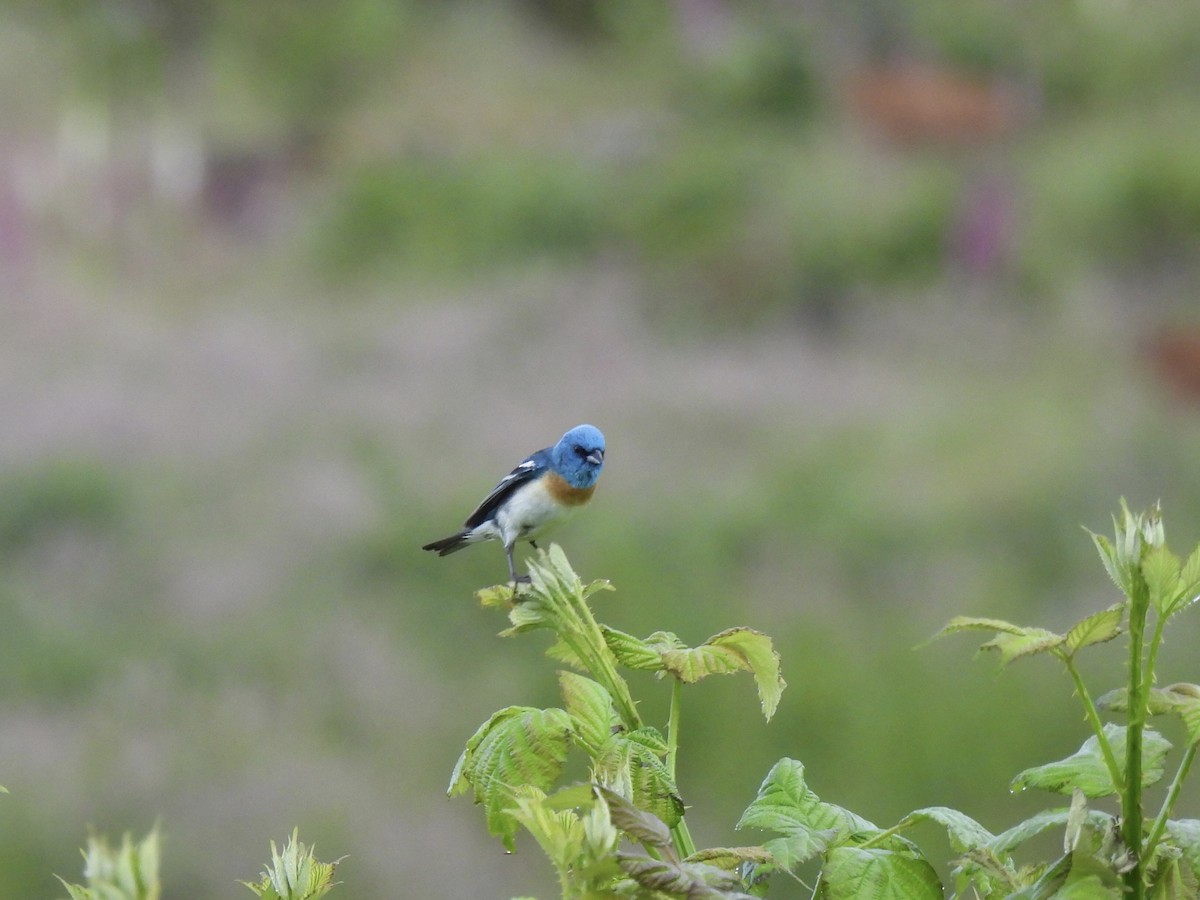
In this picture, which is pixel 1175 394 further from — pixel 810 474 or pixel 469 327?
pixel 469 327

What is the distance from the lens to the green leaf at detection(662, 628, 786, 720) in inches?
22.0

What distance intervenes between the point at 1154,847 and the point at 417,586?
10.3 feet

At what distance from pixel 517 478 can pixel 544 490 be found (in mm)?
55

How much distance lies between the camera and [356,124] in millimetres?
4168

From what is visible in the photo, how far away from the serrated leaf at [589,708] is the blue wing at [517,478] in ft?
2.21

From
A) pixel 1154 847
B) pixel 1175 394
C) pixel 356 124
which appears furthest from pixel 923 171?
pixel 1154 847

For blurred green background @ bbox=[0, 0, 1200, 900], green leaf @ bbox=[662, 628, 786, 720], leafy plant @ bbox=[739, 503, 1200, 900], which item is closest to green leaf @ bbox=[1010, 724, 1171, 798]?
leafy plant @ bbox=[739, 503, 1200, 900]

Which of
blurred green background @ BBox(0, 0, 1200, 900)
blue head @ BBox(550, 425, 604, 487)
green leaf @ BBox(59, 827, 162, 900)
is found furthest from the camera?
blurred green background @ BBox(0, 0, 1200, 900)

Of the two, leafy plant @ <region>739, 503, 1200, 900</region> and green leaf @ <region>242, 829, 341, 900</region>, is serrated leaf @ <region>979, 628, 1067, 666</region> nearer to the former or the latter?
leafy plant @ <region>739, 503, 1200, 900</region>

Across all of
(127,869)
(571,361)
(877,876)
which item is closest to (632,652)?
(877,876)

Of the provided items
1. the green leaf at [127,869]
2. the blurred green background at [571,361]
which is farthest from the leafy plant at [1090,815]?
the blurred green background at [571,361]

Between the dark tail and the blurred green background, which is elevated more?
the blurred green background

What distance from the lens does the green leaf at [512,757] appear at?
55 centimetres

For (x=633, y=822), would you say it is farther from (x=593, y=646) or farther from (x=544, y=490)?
(x=544, y=490)
